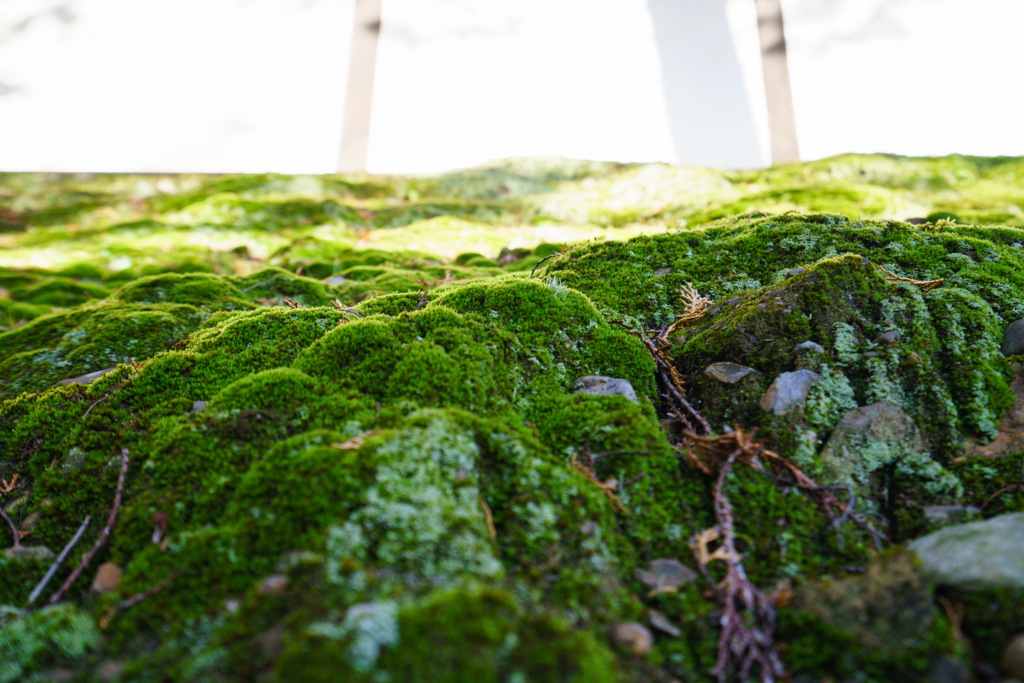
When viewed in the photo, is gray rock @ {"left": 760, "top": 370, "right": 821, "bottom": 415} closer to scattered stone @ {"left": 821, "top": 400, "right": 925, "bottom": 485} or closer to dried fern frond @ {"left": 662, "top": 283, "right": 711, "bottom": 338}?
scattered stone @ {"left": 821, "top": 400, "right": 925, "bottom": 485}

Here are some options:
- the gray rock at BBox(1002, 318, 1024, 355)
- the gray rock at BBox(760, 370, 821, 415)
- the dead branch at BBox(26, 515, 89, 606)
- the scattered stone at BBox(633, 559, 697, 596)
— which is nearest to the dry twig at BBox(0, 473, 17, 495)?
the dead branch at BBox(26, 515, 89, 606)

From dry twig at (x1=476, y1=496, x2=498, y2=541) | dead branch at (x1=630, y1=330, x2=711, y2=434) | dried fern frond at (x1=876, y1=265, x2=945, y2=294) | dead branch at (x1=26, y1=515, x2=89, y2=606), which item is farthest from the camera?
dried fern frond at (x1=876, y1=265, x2=945, y2=294)

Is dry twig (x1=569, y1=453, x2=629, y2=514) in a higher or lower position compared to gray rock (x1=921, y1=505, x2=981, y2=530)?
higher

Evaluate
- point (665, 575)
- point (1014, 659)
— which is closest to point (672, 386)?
point (665, 575)

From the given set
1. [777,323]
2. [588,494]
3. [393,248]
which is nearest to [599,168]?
[393,248]

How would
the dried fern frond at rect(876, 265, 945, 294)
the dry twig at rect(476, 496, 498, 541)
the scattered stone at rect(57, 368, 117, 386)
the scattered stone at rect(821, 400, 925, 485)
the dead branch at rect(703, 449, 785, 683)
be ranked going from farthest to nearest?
the scattered stone at rect(57, 368, 117, 386) < the dried fern frond at rect(876, 265, 945, 294) < the scattered stone at rect(821, 400, 925, 485) < the dry twig at rect(476, 496, 498, 541) < the dead branch at rect(703, 449, 785, 683)

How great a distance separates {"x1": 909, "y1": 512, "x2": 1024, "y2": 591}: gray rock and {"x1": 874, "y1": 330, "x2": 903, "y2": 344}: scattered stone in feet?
5.08

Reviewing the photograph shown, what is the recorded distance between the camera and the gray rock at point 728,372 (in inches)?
145

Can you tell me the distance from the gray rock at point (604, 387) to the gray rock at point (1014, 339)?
2968 millimetres

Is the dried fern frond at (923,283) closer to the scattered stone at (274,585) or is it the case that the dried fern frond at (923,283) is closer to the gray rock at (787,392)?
the gray rock at (787,392)

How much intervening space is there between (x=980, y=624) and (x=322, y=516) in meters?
2.91

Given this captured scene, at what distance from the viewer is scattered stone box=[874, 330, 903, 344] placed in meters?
3.73

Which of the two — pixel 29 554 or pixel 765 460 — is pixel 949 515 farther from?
pixel 29 554

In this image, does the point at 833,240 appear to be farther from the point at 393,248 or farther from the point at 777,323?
the point at 393,248
